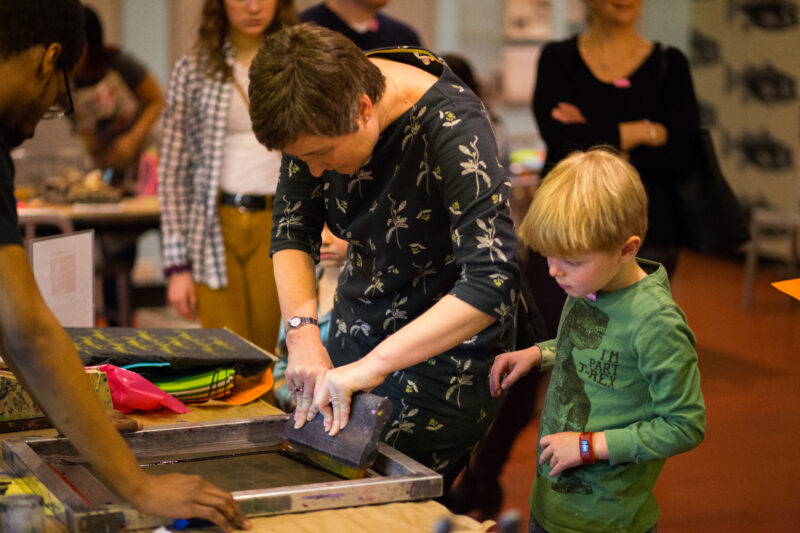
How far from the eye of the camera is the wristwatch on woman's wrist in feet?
5.46

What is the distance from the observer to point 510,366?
1654 millimetres

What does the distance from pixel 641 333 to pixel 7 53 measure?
37.1 inches

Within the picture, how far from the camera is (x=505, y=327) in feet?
5.54

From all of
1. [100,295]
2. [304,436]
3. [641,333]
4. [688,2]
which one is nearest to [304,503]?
[304,436]

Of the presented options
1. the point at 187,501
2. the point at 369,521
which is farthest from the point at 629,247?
the point at 187,501

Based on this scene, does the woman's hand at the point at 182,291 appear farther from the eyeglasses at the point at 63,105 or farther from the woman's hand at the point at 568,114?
the eyeglasses at the point at 63,105

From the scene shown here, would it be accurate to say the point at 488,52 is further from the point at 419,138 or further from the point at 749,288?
the point at 419,138

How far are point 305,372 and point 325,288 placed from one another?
39.5 inches

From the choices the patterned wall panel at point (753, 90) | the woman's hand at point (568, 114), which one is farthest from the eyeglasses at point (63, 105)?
the patterned wall panel at point (753, 90)

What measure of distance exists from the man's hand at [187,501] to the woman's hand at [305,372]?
0.87ft

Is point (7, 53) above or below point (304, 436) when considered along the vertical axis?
above

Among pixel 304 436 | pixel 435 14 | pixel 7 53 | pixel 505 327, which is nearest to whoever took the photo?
pixel 7 53

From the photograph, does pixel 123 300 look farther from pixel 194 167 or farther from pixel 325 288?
pixel 325 288

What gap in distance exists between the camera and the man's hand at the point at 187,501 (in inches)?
49.8
